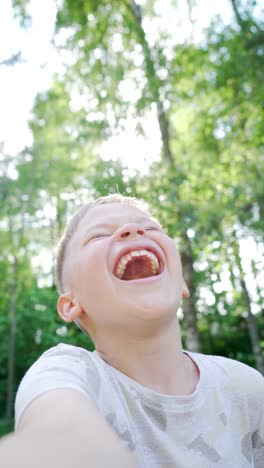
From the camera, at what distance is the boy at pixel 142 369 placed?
1.10m

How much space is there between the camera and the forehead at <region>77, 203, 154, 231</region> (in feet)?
4.91

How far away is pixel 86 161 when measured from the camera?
10.9m

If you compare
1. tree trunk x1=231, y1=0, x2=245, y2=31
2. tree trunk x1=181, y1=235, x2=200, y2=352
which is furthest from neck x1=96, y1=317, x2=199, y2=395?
tree trunk x1=231, y1=0, x2=245, y2=31

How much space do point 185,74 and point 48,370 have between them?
28.2 feet

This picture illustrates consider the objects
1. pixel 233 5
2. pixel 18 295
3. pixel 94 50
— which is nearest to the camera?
pixel 233 5

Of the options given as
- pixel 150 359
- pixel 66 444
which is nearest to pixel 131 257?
pixel 150 359

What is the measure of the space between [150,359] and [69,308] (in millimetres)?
338

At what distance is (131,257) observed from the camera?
1.38 metres

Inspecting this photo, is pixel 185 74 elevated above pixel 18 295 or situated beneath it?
elevated above

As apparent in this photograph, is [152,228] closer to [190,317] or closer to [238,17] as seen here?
[190,317]

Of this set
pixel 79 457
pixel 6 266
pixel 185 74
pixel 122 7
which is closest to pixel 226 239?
pixel 185 74

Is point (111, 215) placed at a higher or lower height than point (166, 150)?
lower

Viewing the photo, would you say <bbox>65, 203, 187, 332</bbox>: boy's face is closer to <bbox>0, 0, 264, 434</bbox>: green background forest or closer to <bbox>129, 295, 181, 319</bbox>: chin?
<bbox>129, 295, 181, 319</bbox>: chin

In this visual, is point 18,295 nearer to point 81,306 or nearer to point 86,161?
point 86,161
